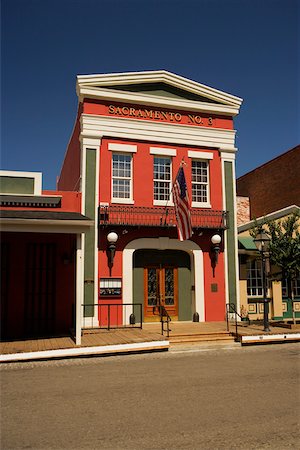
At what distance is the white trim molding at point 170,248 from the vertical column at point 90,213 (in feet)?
3.69

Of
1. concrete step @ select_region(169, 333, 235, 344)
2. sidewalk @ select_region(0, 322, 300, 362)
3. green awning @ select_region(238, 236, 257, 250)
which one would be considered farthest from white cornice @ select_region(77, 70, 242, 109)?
concrete step @ select_region(169, 333, 235, 344)

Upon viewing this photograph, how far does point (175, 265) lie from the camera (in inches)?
595

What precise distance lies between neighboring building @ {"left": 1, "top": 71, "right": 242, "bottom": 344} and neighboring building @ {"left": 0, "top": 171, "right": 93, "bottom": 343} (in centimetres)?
3

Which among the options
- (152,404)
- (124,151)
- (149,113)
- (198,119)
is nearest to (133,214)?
(124,151)

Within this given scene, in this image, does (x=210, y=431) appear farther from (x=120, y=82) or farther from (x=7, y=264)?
(x=120, y=82)

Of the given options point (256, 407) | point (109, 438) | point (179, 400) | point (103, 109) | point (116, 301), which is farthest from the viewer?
point (103, 109)

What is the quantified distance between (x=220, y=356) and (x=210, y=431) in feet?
17.3

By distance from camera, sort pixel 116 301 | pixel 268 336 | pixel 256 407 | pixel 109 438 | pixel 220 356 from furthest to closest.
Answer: pixel 116 301, pixel 268 336, pixel 220 356, pixel 256 407, pixel 109 438

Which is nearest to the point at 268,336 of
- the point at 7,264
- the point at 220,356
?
the point at 220,356

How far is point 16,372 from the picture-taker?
8141 millimetres

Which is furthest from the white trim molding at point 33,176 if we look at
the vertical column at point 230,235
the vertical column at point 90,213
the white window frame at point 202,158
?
the vertical column at point 230,235

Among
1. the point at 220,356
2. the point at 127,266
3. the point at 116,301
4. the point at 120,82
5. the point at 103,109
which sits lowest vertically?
the point at 220,356

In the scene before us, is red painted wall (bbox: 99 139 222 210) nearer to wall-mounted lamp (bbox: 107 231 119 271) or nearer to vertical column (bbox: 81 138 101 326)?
vertical column (bbox: 81 138 101 326)

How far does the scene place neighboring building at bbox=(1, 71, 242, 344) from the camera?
12797 millimetres
